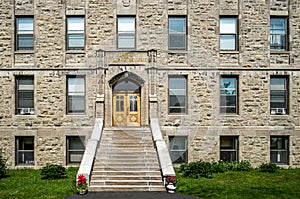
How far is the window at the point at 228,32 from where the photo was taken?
1950 centimetres

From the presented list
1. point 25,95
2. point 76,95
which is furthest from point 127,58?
point 25,95

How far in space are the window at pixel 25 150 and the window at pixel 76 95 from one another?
3.09 m

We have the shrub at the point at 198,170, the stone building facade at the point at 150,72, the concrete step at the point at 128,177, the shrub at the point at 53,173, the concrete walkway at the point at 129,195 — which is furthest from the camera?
the stone building facade at the point at 150,72

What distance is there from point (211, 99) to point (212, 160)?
3.67 m

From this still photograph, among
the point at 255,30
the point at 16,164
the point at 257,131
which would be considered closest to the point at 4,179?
the point at 16,164

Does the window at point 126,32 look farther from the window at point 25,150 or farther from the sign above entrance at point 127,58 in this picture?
the window at point 25,150

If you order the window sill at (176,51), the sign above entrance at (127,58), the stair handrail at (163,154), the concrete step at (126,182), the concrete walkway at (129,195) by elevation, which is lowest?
the concrete walkway at (129,195)

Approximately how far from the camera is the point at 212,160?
63.0 ft

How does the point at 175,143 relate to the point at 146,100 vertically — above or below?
below

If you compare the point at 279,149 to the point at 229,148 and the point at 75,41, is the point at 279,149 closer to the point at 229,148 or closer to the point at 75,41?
the point at 229,148

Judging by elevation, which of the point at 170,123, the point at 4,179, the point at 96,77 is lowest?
the point at 4,179

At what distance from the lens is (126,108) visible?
19391 mm

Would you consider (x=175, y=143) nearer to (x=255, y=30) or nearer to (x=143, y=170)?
(x=143, y=170)

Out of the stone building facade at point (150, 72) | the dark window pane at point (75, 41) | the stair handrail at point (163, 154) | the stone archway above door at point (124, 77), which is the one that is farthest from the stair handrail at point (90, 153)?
the dark window pane at point (75, 41)
